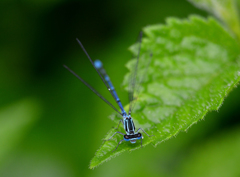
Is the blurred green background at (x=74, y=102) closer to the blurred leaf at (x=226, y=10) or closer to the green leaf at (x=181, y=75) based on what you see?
the green leaf at (x=181, y=75)

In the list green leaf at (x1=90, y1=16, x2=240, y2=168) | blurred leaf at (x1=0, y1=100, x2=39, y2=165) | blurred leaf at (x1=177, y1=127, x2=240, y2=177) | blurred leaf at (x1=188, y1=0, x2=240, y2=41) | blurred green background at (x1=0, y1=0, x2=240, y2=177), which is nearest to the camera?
green leaf at (x1=90, y1=16, x2=240, y2=168)

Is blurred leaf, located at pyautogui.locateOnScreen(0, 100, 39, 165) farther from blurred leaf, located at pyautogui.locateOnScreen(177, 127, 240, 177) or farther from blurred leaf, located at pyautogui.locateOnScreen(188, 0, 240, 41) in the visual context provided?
blurred leaf, located at pyautogui.locateOnScreen(188, 0, 240, 41)

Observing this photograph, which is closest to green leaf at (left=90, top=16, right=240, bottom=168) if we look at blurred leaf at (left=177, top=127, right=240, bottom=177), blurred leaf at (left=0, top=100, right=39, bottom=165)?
blurred leaf at (left=177, top=127, right=240, bottom=177)

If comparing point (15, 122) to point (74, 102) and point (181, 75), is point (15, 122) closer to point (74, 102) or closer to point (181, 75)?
point (74, 102)

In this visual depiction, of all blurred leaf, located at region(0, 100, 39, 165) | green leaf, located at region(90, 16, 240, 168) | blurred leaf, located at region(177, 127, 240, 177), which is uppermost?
blurred leaf, located at region(0, 100, 39, 165)

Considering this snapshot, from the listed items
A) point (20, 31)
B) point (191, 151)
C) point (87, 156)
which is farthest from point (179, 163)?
point (20, 31)

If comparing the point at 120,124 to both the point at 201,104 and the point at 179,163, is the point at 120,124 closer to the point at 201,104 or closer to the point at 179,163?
the point at 201,104

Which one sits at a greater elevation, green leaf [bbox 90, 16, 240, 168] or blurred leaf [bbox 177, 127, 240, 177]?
green leaf [bbox 90, 16, 240, 168]
